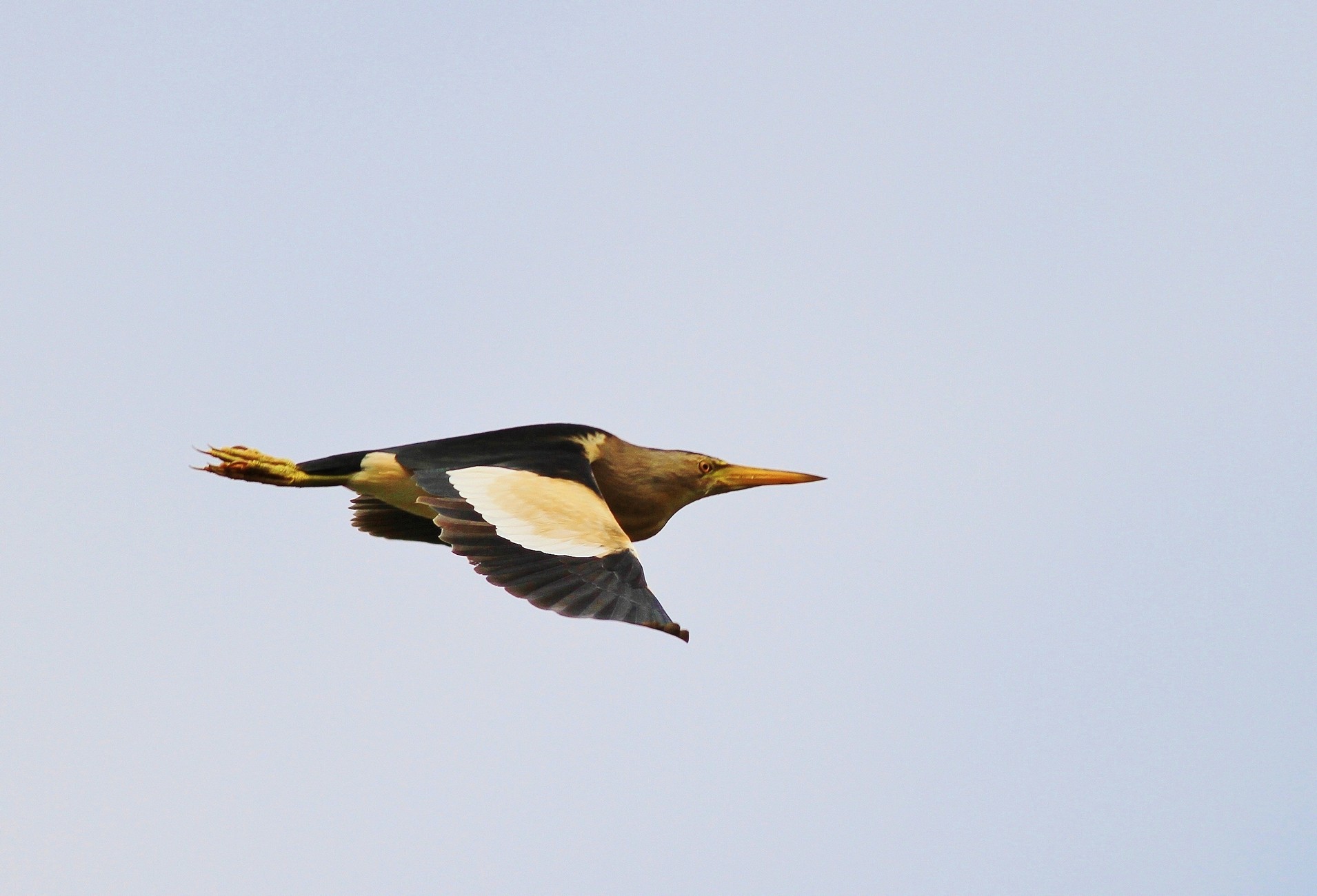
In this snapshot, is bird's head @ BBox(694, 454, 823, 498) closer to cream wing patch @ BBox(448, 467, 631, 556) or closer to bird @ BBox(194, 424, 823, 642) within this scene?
bird @ BBox(194, 424, 823, 642)

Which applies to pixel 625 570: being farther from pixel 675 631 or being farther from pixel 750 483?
pixel 750 483

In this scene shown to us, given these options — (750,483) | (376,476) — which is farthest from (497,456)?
(750,483)

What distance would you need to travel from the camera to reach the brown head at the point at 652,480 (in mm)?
9008

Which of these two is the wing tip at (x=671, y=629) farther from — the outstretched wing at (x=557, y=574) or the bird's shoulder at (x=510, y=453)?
the bird's shoulder at (x=510, y=453)

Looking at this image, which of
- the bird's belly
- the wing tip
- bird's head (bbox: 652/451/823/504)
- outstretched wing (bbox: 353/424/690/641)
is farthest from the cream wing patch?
bird's head (bbox: 652/451/823/504)

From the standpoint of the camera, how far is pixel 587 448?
873 centimetres

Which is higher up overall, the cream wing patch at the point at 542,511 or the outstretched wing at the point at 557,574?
the cream wing patch at the point at 542,511

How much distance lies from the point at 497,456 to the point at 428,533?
1.08 meters

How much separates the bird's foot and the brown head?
5.06 feet

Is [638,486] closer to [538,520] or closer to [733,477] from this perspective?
[733,477]

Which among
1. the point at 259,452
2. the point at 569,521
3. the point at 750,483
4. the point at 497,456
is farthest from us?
the point at 750,483

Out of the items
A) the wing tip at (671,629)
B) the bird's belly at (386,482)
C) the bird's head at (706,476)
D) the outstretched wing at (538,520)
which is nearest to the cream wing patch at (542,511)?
the outstretched wing at (538,520)

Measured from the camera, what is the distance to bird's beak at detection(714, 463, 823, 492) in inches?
380

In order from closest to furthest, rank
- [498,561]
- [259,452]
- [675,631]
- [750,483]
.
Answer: [675,631] < [498,561] < [259,452] < [750,483]
